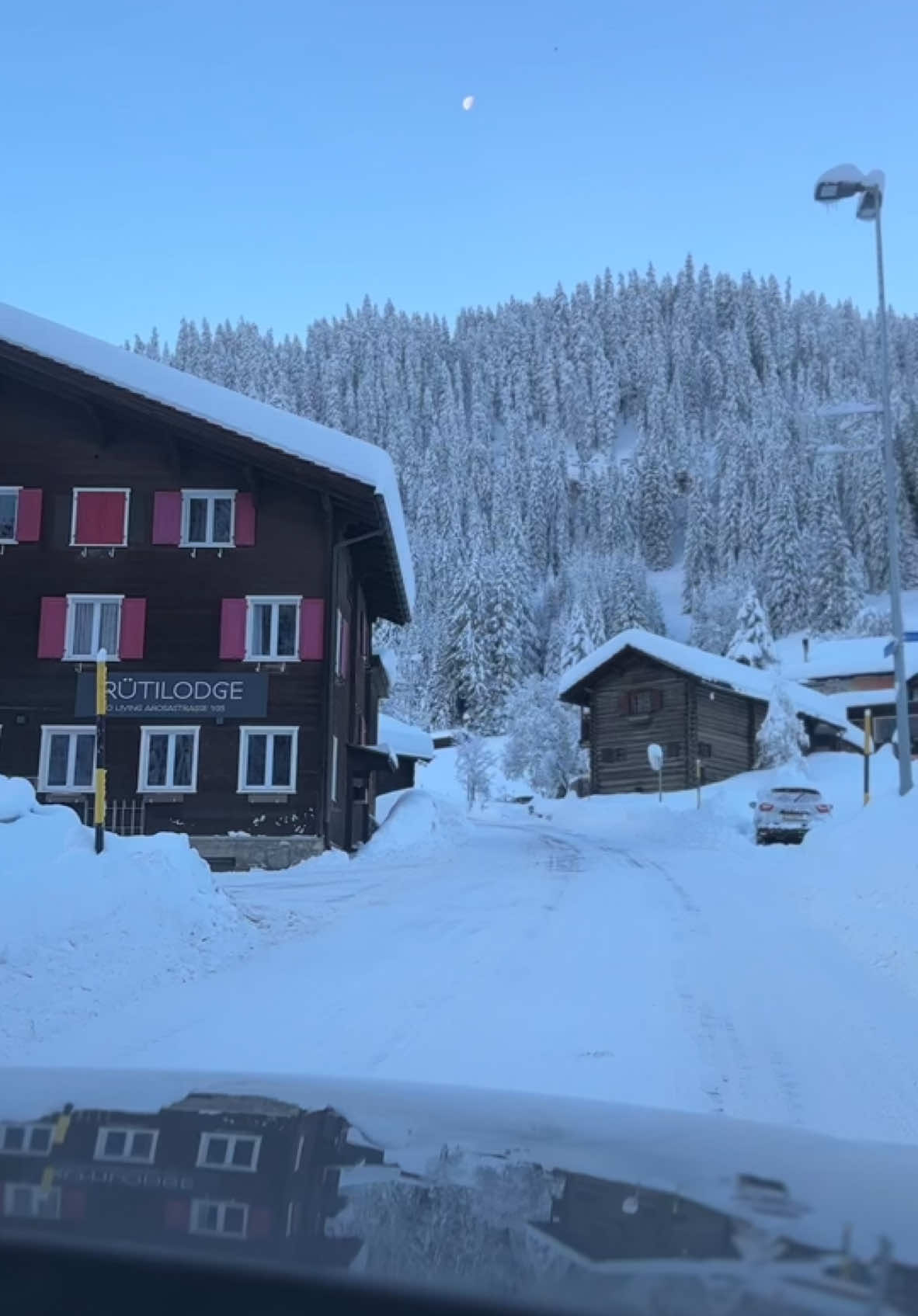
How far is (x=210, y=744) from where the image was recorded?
23891mm

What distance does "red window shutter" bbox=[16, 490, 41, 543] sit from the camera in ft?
80.4

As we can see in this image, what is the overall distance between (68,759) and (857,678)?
62263mm

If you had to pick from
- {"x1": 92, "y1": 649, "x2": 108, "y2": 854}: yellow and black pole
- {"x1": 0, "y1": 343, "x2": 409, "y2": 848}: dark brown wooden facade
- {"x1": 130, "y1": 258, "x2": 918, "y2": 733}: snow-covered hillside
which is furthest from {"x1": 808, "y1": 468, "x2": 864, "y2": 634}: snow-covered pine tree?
{"x1": 92, "y1": 649, "x2": 108, "y2": 854}: yellow and black pole

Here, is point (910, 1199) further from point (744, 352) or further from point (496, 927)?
point (744, 352)

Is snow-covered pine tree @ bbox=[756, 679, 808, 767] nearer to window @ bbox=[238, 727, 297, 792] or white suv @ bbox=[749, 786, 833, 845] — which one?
white suv @ bbox=[749, 786, 833, 845]

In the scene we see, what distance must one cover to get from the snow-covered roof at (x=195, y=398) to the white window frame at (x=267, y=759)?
5064 millimetres

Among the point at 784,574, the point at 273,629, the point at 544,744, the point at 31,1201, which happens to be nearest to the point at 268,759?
the point at 273,629

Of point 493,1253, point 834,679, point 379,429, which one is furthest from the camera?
point 379,429

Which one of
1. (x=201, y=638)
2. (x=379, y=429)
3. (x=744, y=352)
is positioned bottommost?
(x=201, y=638)

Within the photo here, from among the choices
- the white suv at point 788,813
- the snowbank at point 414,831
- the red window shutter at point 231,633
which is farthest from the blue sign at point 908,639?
the red window shutter at point 231,633

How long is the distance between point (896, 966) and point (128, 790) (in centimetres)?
1775

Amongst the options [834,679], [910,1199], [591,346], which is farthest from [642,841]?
[591,346]

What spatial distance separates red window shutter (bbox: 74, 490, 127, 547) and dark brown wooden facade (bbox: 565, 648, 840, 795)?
3087 centimetres

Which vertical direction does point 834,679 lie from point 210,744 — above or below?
above
